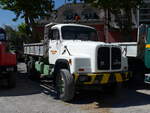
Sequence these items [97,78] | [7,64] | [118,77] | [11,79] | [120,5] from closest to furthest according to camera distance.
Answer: [97,78]
[118,77]
[7,64]
[11,79]
[120,5]

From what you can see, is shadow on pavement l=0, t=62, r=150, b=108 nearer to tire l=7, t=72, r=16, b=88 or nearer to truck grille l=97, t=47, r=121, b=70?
tire l=7, t=72, r=16, b=88

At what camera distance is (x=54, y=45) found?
9.09 metres

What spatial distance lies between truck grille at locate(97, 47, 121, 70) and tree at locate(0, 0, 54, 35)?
528 inches

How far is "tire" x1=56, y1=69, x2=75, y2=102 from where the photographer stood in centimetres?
728

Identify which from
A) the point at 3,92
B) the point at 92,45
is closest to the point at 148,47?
the point at 92,45

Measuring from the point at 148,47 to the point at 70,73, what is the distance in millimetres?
3481

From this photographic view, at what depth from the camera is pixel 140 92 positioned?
9539 mm

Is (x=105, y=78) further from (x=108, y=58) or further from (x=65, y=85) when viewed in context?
(x=65, y=85)

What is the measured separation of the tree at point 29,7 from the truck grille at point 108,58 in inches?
528

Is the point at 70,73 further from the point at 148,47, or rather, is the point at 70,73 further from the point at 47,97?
the point at 148,47

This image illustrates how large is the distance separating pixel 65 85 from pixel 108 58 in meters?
1.54

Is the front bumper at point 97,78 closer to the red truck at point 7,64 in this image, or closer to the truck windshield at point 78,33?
the truck windshield at point 78,33

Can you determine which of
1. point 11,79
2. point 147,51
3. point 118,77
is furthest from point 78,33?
point 11,79

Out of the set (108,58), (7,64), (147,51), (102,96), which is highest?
(147,51)
